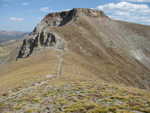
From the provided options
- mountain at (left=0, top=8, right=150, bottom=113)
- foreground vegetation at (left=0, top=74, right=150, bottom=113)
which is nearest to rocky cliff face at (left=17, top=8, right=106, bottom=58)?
mountain at (left=0, top=8, right=150, bottom=113)

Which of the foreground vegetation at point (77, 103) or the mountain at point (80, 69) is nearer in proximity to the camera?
the foreground vegetation at point (77, 103)

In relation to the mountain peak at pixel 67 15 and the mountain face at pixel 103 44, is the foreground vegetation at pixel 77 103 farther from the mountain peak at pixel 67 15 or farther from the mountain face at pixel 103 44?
the mountain peak at pixel 67 15

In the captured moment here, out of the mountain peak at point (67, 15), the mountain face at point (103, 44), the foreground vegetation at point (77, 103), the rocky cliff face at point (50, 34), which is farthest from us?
the mountain peak at point (67, 15)

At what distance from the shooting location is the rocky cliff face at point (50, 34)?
273ft

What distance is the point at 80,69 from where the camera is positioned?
1930 inches

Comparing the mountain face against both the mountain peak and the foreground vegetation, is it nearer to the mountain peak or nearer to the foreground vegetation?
the mountain peak

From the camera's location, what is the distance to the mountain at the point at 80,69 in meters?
15.9

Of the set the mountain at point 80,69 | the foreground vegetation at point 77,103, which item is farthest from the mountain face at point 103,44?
the foreground vegetation at point 77,103

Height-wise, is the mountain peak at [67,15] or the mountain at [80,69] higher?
the mountain peak at [67,15]

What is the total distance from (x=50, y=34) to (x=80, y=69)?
42.7 m

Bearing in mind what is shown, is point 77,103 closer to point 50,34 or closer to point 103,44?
point 50,34

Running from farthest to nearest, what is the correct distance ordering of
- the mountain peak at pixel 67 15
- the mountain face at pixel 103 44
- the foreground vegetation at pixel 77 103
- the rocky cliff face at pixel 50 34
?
1. the mountain peak at pixel 67 15
2. the rocky cliff face at pixel 50 34
3. the mountain face at pixel 103 44
4. the foreground vegetation at pixel 77 103

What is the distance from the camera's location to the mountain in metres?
15.9

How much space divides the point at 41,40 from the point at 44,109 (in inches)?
3079
